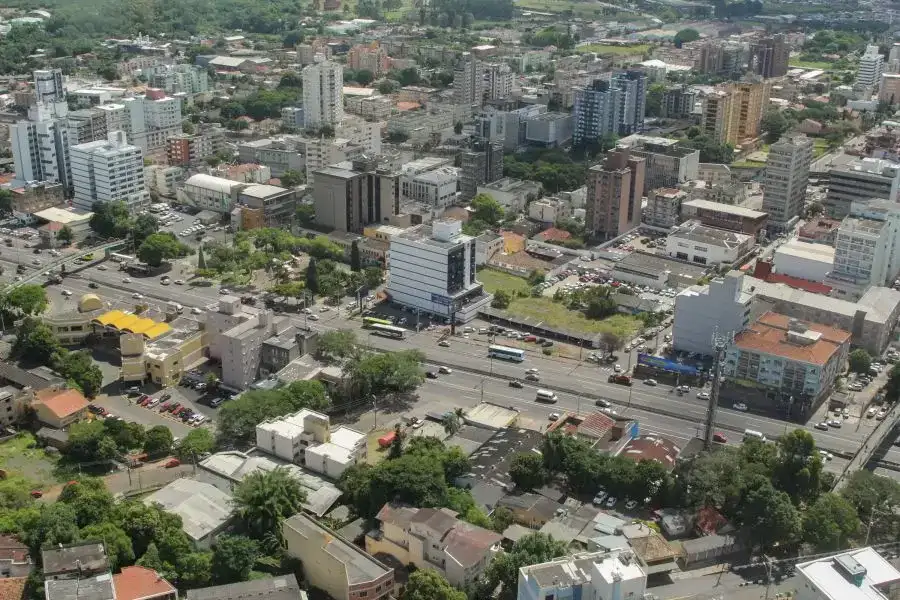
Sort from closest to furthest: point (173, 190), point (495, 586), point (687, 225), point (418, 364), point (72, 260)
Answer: point (495, 586) < point (418, 364) < point (72, 260) < point (687, 225) < point (173, 190)

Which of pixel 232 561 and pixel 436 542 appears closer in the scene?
pixel 232 561

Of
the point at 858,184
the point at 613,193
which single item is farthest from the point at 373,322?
the point at 858,184

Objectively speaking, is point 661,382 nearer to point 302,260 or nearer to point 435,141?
point 302,260

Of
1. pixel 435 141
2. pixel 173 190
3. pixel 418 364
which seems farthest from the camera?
pixel 435 141

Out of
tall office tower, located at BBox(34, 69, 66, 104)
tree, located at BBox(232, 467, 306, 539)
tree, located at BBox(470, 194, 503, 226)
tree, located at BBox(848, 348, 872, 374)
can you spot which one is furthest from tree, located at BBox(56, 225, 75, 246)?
tree, located at BBox(848, 348, 872, 374)

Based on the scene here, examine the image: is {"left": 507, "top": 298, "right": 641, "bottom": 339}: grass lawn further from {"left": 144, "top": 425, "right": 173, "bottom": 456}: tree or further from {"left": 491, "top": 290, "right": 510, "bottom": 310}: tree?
{"left": 144, "top": 425, "right": 173, "bottom": 456}: tree

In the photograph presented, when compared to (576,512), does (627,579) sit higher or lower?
higher

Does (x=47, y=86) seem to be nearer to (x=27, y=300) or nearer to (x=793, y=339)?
(x=27, y=300)

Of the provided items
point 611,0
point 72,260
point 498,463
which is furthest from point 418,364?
point 611,0

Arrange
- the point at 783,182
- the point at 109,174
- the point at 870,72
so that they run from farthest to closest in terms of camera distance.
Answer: the point at 870,72
the point at 783,182
the point at 109,174
